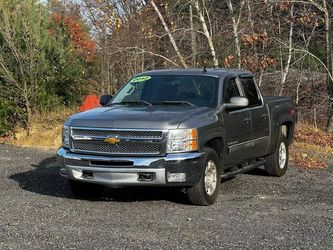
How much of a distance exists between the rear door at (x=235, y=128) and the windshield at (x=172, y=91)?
256mm

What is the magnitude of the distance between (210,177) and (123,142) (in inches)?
50.4

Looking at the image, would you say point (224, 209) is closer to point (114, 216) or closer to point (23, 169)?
point (114, 216)

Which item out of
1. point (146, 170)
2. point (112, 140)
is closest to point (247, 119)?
point (146, 170)

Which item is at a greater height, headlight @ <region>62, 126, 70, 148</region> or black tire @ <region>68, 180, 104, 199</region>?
headlight @ <region>62, 126, 70, 148</region>

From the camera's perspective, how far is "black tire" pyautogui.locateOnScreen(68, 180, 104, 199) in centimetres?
836

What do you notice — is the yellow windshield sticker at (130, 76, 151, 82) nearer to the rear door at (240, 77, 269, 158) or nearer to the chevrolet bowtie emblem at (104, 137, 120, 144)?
the rear door at (240, 77, 269, 158)

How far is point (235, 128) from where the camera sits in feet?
28.6

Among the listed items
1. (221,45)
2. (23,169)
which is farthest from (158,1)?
(23,169)

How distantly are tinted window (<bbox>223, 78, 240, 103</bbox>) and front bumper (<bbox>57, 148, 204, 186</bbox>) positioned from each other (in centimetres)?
141

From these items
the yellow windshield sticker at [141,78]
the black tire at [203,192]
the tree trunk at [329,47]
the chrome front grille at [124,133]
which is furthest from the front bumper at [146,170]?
the tree trunk at [329,47]

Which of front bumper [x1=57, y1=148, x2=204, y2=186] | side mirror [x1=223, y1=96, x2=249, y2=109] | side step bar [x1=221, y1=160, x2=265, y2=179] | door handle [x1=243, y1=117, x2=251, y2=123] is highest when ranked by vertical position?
side mirror [x1=223, y1=96, x2=249, y2=109]

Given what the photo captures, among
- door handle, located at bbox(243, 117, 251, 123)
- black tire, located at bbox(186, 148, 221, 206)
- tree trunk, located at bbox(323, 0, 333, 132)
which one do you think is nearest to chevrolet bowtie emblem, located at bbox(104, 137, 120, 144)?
black tire, located at bbox(186, 148, 221, 206)

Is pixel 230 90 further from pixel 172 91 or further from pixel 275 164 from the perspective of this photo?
pixel 275 164

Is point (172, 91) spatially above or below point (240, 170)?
above
